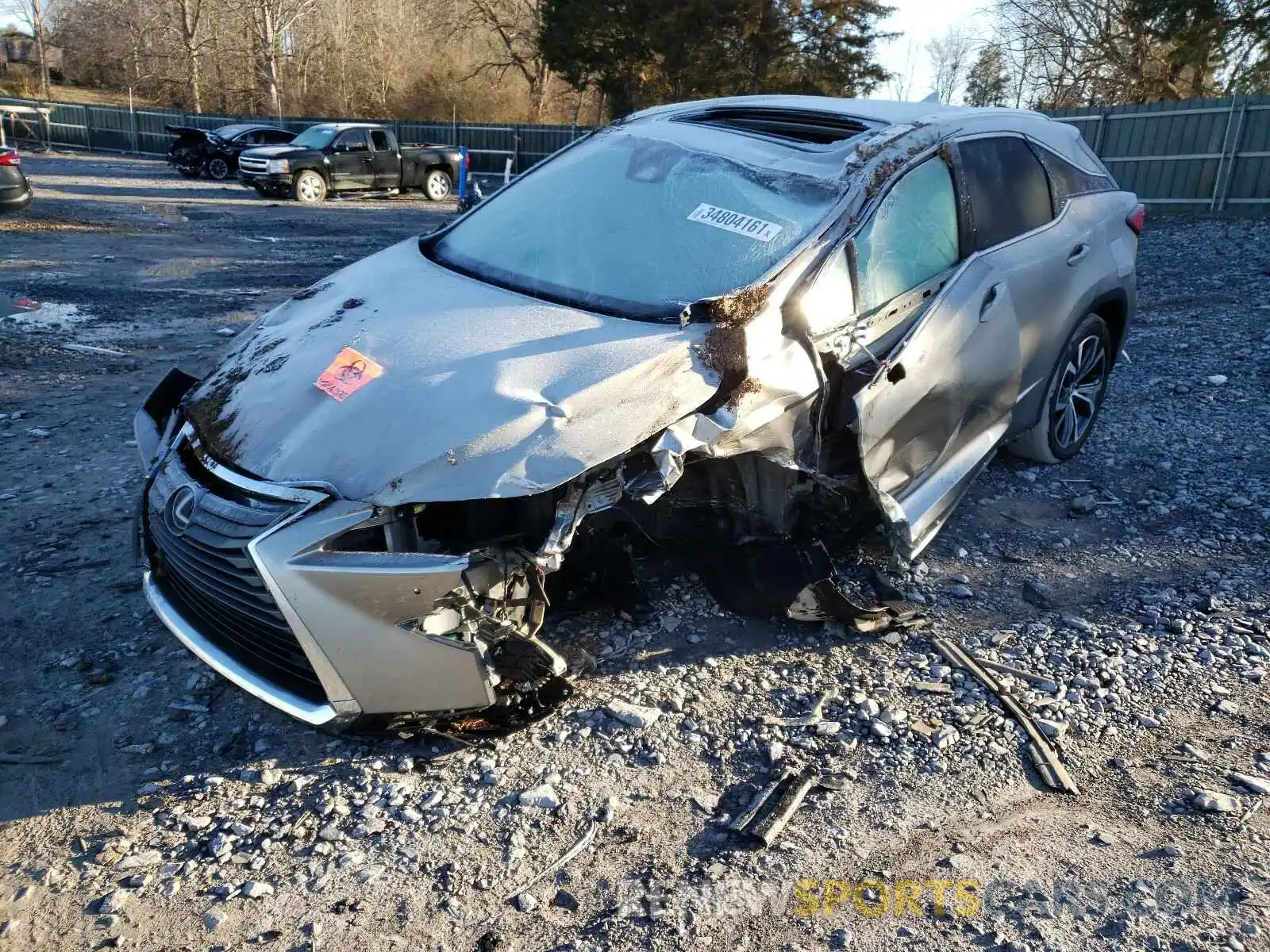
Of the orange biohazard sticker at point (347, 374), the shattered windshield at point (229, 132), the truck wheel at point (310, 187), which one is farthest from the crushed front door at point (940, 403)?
the shattered windshield at point (229, 132)

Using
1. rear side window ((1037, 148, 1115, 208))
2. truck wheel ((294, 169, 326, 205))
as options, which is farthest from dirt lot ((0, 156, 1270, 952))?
truck wheel ((294, 169, 326, 205))

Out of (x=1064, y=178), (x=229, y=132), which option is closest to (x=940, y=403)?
(x=1064, y=178)

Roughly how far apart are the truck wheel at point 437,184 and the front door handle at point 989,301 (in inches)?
769

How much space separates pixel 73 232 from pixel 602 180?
12.5 meters

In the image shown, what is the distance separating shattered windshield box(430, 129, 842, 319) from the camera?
333cm

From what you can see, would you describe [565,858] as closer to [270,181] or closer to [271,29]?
[270,181]

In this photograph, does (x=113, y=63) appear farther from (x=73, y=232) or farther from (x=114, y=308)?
(x=114, y=308)

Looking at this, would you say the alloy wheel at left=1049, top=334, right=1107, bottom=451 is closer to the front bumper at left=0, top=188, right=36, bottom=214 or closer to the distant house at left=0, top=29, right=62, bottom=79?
the front bumper at left=0, top=188, right=36, bottom=214

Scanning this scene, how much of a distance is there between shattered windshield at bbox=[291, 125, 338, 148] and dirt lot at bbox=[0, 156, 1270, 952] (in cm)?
1712

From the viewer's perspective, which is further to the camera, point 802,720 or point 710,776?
point 802,720

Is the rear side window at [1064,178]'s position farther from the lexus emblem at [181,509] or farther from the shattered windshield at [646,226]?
the lexus emblem at [181,509]

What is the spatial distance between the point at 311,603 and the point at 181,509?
0.63 metres

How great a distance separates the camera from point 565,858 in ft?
8.26

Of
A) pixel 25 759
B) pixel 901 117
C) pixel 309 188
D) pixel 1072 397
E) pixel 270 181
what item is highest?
pixel 901 117
